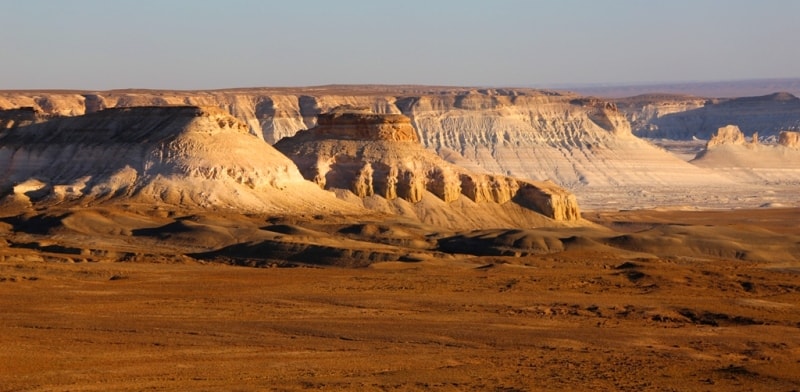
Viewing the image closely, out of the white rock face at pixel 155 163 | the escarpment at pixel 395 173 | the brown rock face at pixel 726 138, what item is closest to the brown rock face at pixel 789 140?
the brown rock face at pixel 726 138

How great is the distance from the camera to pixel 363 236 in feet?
179

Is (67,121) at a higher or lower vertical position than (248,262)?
higher

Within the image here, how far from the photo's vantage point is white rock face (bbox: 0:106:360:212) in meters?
57.6

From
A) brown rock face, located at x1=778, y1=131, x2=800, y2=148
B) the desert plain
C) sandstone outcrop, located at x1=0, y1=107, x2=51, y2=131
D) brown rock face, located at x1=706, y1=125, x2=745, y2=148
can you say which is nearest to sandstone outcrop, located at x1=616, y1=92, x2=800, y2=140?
brown rock face, located at x1=778, y1=131, x2=800, y2=148

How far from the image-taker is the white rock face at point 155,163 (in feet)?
189

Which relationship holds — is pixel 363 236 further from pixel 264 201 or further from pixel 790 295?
pixel 790 295

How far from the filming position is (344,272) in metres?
44.2

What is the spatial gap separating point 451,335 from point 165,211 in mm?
26131

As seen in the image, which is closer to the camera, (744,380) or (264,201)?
(744,380)

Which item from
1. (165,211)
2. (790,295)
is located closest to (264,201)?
(165,211)

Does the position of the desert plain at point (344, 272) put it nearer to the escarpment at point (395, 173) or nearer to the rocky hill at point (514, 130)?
the escarpment at point (395, 173)

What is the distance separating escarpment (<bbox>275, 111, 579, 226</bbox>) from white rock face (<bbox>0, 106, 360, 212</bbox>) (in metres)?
3.31

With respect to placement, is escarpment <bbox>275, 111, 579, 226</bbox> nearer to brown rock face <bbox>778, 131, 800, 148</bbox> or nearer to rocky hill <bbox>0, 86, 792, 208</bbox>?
rocky hill <bbox>0, 86, 792, 208</bbox>

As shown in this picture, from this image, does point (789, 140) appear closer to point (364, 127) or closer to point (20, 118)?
point (364, 127)
